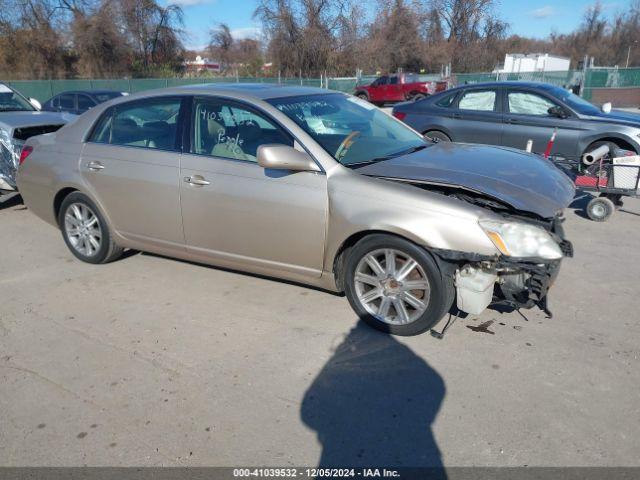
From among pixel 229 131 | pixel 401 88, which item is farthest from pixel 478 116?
pixel 401 88

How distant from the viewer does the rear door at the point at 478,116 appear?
27.7 feet

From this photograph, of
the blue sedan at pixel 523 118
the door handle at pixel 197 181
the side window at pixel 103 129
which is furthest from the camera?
the blue sedan at pixel 523 118

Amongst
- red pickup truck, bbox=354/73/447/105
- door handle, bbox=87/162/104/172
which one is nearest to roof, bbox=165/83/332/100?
door handle, bbox=87/162/104/172

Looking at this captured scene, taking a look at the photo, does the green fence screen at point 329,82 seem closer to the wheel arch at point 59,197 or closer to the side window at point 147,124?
the wheel arch at point 59,197

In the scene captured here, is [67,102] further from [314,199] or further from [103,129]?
[314,199]

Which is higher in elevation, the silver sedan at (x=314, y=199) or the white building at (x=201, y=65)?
the white building at (x=201, y=65)

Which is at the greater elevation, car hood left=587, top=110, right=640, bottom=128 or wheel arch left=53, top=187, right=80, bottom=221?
car hood left=587, top=110, right=640, bottom=128

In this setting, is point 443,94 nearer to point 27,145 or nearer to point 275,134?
point 275,134

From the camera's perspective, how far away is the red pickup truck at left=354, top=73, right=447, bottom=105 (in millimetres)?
27820

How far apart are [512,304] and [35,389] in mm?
3139

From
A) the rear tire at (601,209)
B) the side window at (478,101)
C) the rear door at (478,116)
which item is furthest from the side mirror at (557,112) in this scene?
the rear tire at (601,209)

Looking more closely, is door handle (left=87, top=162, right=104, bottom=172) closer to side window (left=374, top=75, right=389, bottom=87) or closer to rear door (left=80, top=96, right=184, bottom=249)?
rear door (left=80, top=96, right=184, bottom=249)

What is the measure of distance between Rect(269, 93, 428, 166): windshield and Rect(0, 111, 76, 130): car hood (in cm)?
501

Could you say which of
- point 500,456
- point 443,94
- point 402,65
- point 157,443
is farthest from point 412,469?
point 402,65
